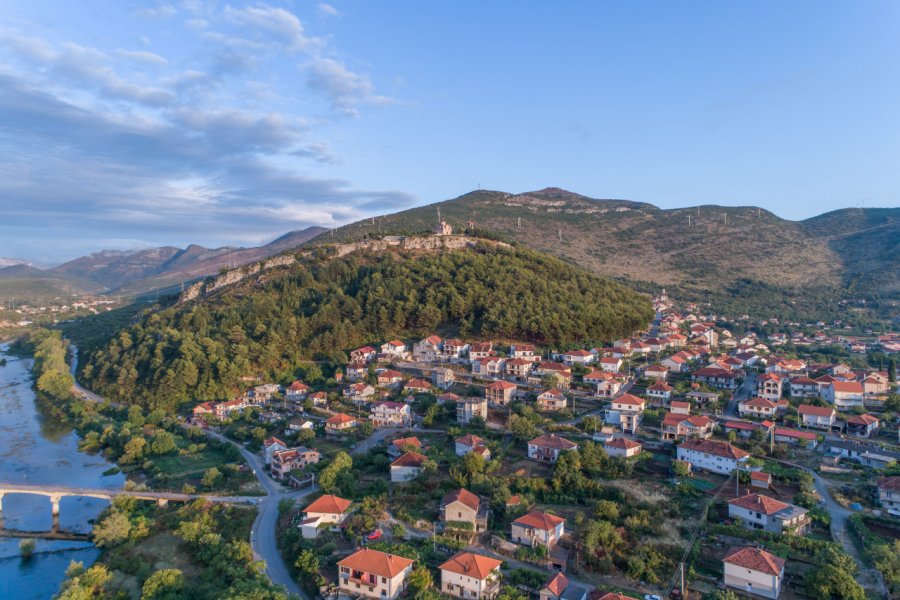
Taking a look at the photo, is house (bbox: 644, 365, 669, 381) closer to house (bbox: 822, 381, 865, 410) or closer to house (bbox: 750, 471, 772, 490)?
house (bbox: 822, 381, 865, 410)

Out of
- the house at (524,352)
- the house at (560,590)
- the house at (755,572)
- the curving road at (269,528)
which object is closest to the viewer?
the house at (560,590)

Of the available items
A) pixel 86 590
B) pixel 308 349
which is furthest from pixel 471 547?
pixel 308 349

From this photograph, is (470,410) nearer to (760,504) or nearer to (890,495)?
(760,504)

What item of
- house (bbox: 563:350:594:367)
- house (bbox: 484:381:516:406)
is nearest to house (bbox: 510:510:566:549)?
house (bbox: 484:381:516:406)

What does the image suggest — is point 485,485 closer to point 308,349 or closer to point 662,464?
point 662,464

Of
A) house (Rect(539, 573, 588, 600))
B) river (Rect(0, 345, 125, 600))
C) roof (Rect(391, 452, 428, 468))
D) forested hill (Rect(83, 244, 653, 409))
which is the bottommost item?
river (Rect(0, 345, 125, 600))

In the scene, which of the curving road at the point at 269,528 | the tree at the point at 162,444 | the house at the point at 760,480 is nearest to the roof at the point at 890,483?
the house at the point at 760,480

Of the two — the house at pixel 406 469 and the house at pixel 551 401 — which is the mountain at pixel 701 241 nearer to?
the house at pixel 551 401
